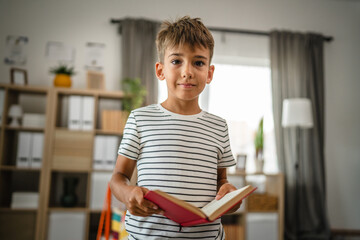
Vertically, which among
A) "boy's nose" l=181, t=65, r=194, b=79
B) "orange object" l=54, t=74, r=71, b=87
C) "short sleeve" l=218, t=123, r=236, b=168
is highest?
"orange object" l=54, t=74, r=71, b=87

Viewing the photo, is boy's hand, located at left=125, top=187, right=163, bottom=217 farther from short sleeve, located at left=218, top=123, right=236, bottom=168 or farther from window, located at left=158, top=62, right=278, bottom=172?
window, located at left=158, top=62, right=278, bottom=172

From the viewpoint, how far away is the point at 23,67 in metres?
A: 3.39

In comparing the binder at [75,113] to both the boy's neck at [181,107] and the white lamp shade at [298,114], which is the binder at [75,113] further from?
the boy's neck at [181,107]

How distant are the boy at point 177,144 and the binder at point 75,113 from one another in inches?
93.5

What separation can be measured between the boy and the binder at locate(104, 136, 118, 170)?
7.48 feet

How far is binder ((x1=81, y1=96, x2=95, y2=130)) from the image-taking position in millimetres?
3068

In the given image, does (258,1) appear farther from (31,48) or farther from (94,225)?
(94,225)

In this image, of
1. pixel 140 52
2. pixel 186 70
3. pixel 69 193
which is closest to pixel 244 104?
pixel 140 52

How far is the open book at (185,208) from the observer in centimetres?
59

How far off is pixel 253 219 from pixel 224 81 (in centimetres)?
160

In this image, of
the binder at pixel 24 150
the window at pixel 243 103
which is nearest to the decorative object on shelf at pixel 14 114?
the binder at pixel 24 150

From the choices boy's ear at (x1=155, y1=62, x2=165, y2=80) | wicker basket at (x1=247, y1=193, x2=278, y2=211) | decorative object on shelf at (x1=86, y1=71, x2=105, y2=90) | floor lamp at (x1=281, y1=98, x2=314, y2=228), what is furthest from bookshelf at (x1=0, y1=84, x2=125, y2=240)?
boy's ear at (x1=155, y1=62, x2=165, y2=80)

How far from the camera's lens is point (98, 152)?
303cm

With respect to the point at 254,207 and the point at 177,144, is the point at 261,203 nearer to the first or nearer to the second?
the point at 254,207
